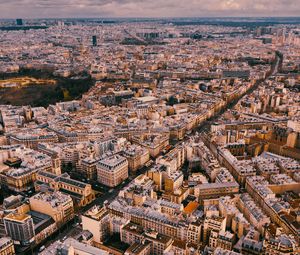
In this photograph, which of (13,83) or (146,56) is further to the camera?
(146,56)

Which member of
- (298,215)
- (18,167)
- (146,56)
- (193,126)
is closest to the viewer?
(298,215)

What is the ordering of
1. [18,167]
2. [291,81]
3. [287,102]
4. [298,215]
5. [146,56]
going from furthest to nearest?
[146,56] < [291,81] < [287,102] < [18,167] < [298,215]

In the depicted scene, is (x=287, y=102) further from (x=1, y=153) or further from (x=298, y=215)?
(x=1, y=153)

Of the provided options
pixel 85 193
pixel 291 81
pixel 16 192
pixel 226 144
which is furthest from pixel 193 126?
pixel 291 81

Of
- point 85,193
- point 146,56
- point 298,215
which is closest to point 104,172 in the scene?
point 85,193

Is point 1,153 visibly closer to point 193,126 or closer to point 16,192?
point 16,192

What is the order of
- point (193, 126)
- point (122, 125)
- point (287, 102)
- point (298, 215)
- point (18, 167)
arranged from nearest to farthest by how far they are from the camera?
point (298, 215) → point (18, 167) → point (122, 125) → point (193, 126) → point (287, 102)
